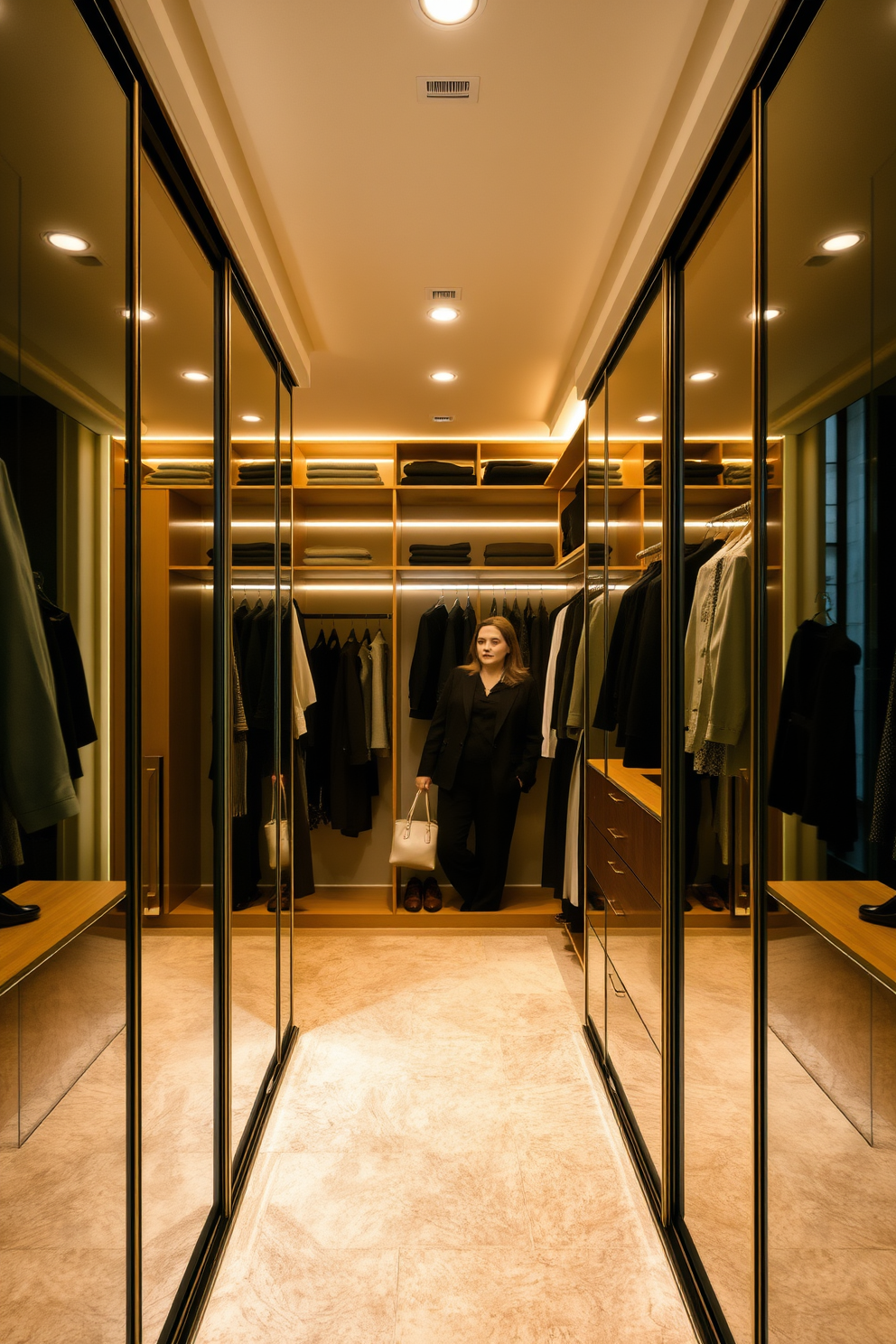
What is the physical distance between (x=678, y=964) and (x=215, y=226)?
2.00 meters

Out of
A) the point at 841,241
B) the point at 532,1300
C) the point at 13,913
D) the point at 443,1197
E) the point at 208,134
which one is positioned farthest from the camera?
the point at 443,1197

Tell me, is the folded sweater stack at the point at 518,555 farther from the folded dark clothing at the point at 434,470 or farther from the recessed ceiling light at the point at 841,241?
the recessed ceiling light at the point at 841,241

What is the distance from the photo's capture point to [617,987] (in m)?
2.24

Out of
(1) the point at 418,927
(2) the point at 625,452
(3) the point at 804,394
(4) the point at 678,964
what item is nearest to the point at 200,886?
(4) the point at 678,964

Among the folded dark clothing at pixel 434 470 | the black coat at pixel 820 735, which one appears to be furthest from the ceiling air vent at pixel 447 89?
the folded dark clothing at pixel 434 470

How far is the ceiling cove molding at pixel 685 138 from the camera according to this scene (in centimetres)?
114

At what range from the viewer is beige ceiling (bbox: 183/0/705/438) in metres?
1.50

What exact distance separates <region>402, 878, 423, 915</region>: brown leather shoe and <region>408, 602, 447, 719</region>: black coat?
938 millimetres

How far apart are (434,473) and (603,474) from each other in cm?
167

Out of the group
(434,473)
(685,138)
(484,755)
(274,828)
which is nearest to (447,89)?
(685,138)

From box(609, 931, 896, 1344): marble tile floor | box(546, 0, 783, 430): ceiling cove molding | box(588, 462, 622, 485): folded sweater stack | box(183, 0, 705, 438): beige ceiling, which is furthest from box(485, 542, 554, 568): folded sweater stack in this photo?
box(609, 931, 896, 1344): marble tile floor

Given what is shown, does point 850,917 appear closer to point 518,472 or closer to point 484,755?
point 484,755

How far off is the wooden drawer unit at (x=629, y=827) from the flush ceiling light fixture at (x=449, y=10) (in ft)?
5.99

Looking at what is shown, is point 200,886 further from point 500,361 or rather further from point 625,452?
point 500,361
